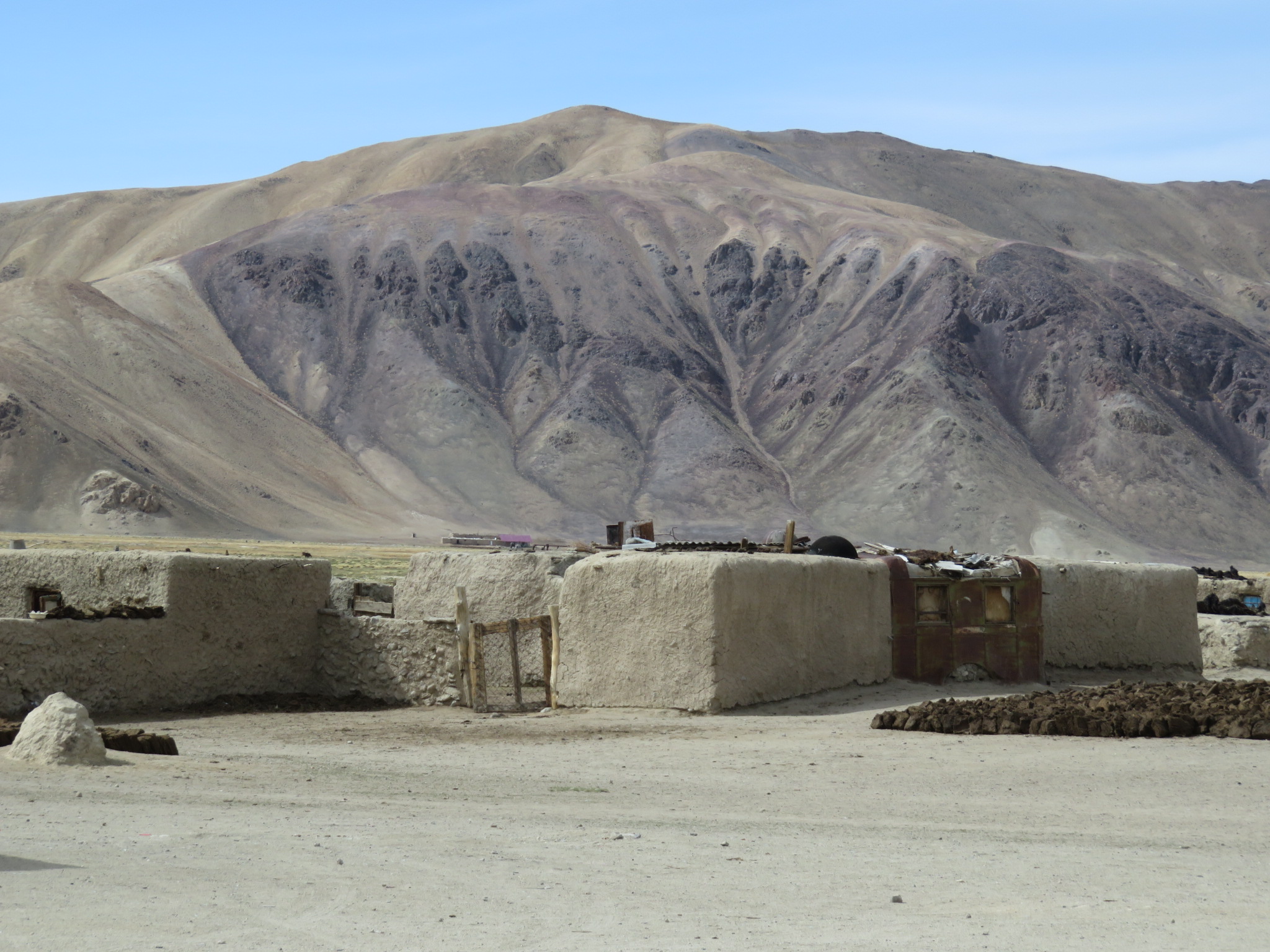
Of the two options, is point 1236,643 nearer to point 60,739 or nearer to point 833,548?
point 833,548

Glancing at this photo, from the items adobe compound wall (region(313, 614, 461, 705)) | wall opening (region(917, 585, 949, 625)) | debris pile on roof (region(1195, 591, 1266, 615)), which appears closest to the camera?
adobe compound wall (region(313, 614, 461, 705))

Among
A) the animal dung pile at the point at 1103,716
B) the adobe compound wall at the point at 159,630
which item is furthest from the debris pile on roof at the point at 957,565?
the adobe compound wall at the point at 159,630

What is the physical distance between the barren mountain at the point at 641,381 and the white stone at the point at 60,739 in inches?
2215

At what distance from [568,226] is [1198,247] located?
63.4 metres

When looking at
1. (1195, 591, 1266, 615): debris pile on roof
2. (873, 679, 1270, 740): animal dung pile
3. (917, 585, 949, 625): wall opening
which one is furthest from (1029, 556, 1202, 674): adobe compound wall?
(1195, 591, 1266, 615): debris pile on roof

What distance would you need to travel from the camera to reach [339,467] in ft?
260

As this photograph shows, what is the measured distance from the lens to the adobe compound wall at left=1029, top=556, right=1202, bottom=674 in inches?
733

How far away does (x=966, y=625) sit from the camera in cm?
1783

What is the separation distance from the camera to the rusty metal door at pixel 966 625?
1748 cm

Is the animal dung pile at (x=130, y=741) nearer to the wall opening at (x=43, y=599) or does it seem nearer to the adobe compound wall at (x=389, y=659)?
the adobe compound wall at (x=389, y=659)

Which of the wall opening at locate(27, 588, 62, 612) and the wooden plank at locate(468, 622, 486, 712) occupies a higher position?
the wall opening at locate(27, 588, 62, 612)

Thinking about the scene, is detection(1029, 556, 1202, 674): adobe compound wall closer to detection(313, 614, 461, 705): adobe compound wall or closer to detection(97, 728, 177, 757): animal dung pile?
detection(313, 614, 461, 705): adobe compound wall

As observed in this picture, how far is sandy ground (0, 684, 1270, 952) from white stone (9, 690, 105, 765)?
0.53 feet

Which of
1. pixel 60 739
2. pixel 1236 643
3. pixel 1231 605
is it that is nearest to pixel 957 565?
pixel 1236 643
